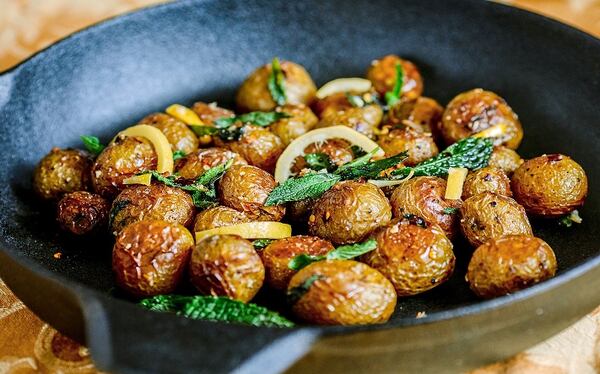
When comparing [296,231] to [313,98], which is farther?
[313,98]

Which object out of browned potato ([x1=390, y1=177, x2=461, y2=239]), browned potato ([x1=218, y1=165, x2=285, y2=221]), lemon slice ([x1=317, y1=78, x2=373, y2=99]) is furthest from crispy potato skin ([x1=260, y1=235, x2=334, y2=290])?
lemon slice ([x1=317, y1=78, x2=373, y2=99])

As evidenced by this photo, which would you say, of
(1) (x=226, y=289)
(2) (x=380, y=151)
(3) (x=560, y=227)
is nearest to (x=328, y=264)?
(1) (x=226, y=289)

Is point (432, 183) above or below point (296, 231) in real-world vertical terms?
above

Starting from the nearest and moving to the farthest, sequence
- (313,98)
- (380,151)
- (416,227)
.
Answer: (416,227) < (380,151) < (313,98)

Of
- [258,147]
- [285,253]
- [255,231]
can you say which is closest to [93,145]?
[258,147]

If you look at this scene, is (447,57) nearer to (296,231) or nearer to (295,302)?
(296,231)

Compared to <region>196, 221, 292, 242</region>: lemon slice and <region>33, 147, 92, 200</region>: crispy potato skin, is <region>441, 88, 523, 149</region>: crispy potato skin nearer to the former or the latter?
<region>196, 221, 292, 242</region>: lemon slice

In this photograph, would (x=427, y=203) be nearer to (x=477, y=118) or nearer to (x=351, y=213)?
(x=351, y=213)
